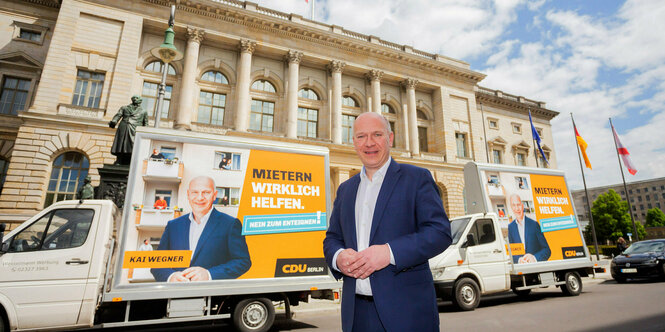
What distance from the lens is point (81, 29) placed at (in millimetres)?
18672

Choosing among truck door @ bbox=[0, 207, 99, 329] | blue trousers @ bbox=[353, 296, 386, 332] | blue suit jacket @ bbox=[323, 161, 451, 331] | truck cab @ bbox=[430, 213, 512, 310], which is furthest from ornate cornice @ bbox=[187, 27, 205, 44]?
blue trousers @ bbox=[353, 296, 386, 332]

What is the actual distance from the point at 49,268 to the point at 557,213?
1154 centimetres

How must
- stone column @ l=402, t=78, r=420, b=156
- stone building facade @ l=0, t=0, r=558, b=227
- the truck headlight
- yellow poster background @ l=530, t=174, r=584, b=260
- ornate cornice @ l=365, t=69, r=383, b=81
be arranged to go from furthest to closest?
stone column @ l=402, t=78, r=420, b=156 < ornate cornice @ l=365, t=69, r=383, b=81 < stone building facade @ l=0, t=0, r=558, b=227 < yellow poster background @ l=530, t=174, r=584, b=260 < the truck headlight

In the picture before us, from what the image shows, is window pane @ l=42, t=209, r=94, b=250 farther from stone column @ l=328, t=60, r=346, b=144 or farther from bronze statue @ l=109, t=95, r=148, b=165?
stone column @ l=328, t=60, r=346, b=144

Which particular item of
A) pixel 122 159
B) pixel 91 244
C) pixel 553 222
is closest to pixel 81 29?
pixel 122 159

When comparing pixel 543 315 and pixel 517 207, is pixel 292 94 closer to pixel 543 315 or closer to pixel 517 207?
pixel 517 207

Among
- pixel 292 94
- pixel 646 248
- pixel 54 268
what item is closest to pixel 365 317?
pixel 54 268

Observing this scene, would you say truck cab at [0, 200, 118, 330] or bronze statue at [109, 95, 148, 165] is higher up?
bronze statue at [109, 95, 148, 165]

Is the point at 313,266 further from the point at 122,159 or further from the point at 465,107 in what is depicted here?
the point at 465,107

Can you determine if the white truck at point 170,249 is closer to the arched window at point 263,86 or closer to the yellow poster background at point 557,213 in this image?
the yellow poster background at point 557,213

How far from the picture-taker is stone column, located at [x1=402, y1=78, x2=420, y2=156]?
86.5 feet

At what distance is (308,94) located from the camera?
25.0 meters

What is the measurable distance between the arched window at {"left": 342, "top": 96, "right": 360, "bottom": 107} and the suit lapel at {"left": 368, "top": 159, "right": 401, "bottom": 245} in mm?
24430

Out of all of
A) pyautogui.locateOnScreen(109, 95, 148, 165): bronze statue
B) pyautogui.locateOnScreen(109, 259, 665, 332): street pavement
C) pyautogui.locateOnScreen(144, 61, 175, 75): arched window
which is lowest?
pyautogui.locateOnScreen(109, 259, 665, 332): street pavement
